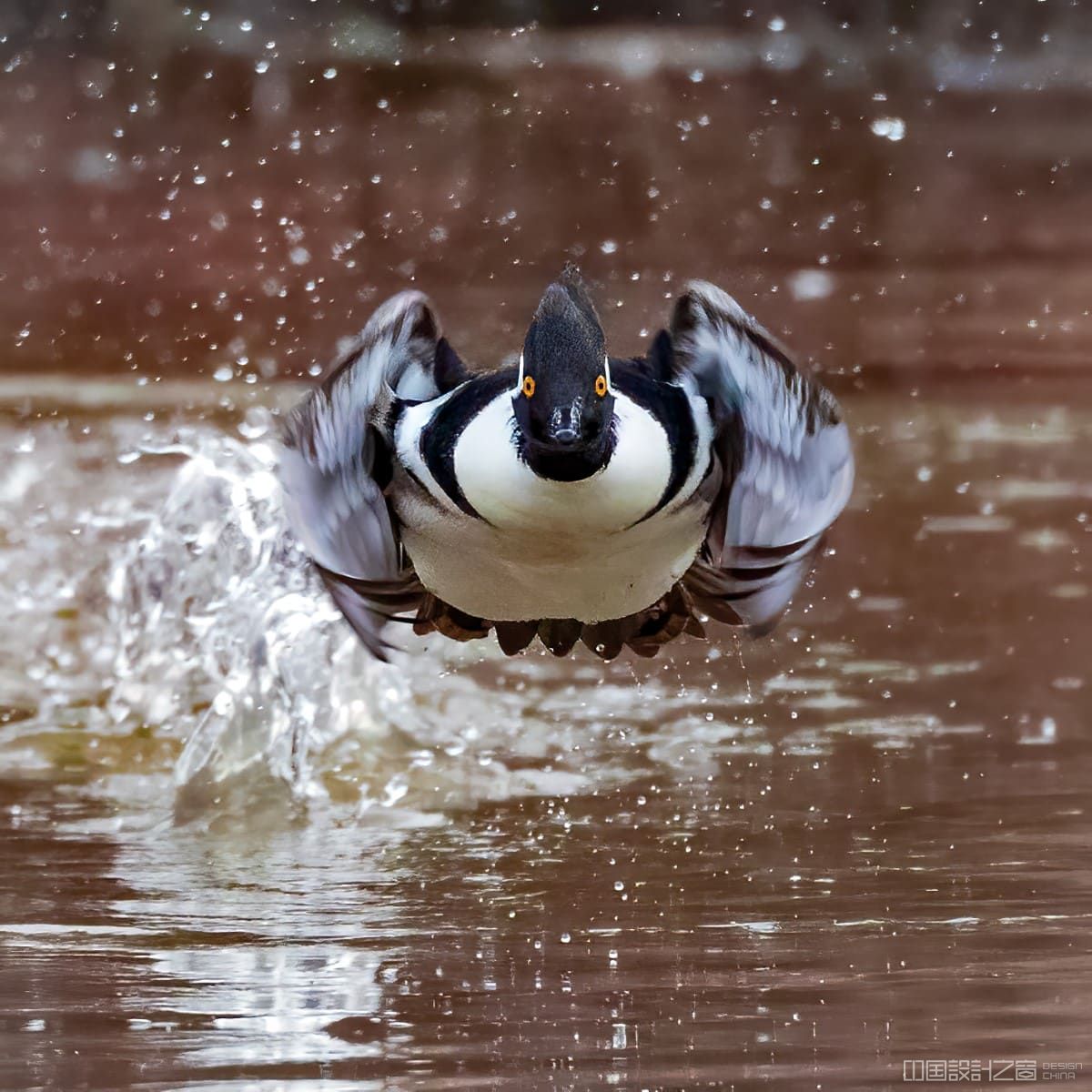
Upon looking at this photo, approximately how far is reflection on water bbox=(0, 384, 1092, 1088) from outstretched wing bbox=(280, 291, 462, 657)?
317mm

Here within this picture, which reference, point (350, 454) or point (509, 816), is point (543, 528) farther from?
point (509, 816)

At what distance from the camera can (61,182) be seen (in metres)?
3.57

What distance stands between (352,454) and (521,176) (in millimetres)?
2216

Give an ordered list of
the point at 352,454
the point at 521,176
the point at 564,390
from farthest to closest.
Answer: the point at 521,176 → the point at 352,454 → the point at 564,390

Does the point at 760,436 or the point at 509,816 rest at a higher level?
the point at 760,436

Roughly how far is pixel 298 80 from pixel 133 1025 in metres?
2.91

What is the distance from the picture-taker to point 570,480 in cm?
142

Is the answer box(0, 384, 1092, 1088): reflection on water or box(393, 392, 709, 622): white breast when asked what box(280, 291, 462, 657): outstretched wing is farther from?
box(0, 384, 1092, 1088): reflection on water

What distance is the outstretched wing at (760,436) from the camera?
1.56m

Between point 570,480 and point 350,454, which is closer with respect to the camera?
point 570,480

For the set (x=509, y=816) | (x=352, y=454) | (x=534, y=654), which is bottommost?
(x=509, y=816)

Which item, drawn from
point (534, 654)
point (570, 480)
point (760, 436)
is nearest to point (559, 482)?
point (570, 480)

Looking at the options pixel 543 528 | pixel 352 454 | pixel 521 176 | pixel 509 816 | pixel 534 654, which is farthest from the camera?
pixel 521 176

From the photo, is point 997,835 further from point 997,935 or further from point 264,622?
point 264,622
